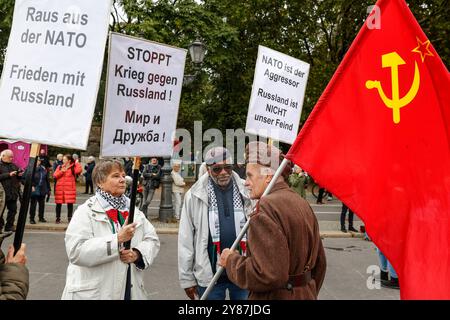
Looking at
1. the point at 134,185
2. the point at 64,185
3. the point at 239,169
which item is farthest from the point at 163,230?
the point at 134,185

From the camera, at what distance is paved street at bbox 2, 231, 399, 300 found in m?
5.53

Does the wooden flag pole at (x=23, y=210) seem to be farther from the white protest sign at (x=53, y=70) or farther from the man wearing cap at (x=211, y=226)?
the man wearing cap at (x=211, y=226)

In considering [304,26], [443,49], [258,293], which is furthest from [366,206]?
[304,26]

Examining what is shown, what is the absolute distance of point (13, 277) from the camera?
6.75 feet

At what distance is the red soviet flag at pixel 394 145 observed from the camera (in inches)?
88.8

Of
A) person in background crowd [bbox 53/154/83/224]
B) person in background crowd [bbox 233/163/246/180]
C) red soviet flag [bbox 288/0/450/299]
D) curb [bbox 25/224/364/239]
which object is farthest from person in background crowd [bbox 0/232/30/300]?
person in background crowd [bbox 233/163/246/180]

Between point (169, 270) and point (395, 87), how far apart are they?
198 inches

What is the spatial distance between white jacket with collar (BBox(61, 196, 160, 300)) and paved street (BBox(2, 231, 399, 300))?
2.60 meters

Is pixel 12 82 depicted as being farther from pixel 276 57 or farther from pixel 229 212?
pixel 276 57

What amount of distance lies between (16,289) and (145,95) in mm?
1344

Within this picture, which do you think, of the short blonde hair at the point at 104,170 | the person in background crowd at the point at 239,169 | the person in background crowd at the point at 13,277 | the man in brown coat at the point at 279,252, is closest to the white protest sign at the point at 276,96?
the short blonde hair at the point at 104,170

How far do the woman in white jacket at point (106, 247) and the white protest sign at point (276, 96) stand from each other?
2284mm

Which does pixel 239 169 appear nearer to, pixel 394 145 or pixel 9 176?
pixel 9 176
